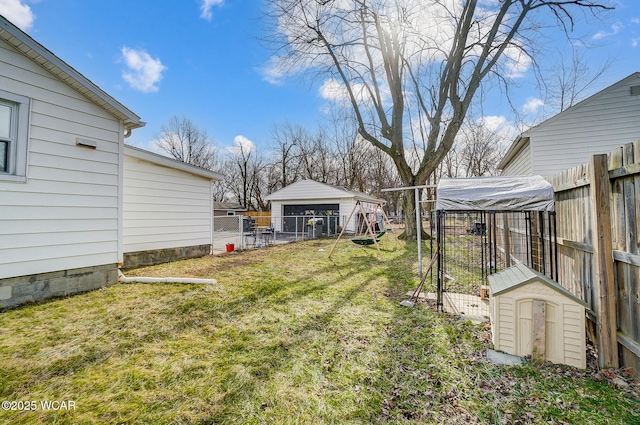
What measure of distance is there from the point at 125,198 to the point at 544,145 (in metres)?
12.5

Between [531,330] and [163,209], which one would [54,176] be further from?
[531,330]

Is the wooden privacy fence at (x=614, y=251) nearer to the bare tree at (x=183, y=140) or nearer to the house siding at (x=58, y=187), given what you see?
the house siding at (x=58, y=187)

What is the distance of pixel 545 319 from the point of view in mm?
2578

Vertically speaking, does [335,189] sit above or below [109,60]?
below

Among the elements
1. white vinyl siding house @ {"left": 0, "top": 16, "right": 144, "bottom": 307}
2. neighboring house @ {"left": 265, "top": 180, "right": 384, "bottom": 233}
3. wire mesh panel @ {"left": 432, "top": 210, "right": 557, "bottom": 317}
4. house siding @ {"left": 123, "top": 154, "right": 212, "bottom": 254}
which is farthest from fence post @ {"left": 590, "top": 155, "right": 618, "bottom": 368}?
neighboring house @ {"left": 265, "top": 180, "right": 384, "bottom": 233}

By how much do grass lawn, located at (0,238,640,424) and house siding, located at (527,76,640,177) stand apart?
777cm

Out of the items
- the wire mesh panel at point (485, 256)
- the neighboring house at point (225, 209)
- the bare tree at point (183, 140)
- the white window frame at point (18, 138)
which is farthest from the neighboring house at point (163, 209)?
the bare tree at point (183, 140)

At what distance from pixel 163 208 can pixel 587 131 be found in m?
13.2

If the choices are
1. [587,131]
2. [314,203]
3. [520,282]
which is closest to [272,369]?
[520,282]

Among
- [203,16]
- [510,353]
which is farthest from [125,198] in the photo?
[510,353]

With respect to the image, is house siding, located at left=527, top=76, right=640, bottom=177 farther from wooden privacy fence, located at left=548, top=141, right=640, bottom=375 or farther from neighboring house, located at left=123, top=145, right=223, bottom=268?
neighboring house, located at left=123, top=145, right=223, bottom=268

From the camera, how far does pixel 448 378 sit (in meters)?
2.41

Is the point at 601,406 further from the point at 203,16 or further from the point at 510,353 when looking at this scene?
the point at 203,16

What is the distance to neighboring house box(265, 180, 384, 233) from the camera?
18.9 metres
